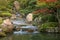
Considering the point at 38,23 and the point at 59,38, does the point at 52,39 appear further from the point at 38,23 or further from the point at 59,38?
the point at 38,23

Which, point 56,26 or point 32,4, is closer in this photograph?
point 56,26

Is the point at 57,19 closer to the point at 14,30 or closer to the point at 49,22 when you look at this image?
the point at 49,22

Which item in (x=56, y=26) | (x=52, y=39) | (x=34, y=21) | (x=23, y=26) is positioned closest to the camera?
(x=52, y=39)

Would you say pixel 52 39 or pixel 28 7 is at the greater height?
pixel 28 7

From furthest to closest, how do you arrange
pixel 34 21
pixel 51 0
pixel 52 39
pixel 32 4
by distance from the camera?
pixel 32 4, pixel 34 21, pixel 51 0, pixel 52 39

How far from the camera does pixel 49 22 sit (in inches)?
1096

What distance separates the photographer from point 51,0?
2488cm

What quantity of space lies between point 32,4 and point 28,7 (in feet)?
3.67

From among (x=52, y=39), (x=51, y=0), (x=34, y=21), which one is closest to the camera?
(x=52, y=39)

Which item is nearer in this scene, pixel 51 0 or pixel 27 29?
pixel 51 0

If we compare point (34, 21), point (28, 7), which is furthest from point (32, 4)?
point (34, 21)

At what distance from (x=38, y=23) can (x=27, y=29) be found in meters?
3.23

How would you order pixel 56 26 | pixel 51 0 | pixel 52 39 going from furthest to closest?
1. pixel 56 26
2. pixel 51 0
3. pixel 52 39

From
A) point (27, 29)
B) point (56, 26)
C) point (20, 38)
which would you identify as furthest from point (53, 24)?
point (20, 38)
